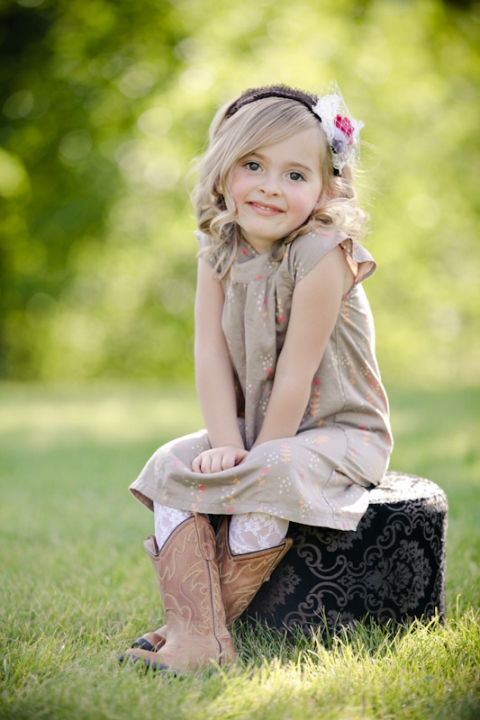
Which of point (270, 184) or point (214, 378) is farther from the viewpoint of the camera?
point (214, 378)

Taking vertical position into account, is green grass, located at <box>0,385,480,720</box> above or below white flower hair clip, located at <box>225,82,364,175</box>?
below

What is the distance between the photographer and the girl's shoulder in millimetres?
2027

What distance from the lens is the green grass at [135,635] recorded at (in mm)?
1539

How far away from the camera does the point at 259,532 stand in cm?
185

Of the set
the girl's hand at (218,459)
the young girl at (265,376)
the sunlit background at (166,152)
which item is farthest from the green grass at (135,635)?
the sunlit background at (166,152)

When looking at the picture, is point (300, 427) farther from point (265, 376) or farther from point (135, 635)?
point (135, 635)

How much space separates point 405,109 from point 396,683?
12353mm

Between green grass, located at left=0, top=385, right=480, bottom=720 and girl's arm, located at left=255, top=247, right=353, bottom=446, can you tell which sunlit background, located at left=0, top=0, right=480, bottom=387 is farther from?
girl's arm, located at left=255, top=247, right=353, bottom=446

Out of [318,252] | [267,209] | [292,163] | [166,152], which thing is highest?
[166,152]

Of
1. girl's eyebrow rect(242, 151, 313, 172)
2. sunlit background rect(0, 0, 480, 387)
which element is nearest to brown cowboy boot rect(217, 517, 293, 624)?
girl's eyebrow rect(242, 151, 313, 172)

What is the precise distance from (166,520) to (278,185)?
95cm

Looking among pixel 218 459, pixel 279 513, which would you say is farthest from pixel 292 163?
pixel 279 513

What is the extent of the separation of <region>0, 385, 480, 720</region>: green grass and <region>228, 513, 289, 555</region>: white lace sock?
248 mm

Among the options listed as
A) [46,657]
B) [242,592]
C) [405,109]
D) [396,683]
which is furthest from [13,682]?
[405,109]
